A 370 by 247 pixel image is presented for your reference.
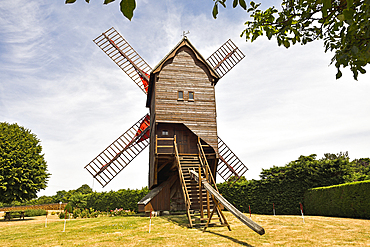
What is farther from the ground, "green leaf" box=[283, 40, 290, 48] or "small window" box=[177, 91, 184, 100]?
"small window" box=[177, 91, 184, 100]

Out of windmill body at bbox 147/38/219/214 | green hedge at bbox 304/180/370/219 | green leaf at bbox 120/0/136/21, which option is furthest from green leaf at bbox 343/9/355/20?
windmill body at bbox 147/38/219/214

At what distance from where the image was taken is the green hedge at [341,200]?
1266 cm

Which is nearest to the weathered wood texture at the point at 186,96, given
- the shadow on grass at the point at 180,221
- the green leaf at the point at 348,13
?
the shadow on grass at the point at 180,221

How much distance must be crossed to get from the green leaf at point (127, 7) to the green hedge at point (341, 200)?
14.3 m

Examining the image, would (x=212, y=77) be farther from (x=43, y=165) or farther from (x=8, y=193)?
(x=8, y=193)

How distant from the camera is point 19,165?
18.8m

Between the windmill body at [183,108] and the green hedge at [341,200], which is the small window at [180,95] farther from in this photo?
the green hedge at [341,200]

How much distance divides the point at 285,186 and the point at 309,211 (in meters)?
2.14

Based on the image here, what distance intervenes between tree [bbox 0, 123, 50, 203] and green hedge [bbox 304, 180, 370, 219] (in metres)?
18.7

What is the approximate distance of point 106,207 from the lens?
88.5 ft

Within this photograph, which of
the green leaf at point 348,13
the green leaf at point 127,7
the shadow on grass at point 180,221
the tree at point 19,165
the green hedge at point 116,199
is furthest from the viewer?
the green hedge at point 116,199

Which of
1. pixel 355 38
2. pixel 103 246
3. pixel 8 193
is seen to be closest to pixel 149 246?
pixel 103 246

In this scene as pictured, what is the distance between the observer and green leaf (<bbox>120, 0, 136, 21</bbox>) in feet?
7.34

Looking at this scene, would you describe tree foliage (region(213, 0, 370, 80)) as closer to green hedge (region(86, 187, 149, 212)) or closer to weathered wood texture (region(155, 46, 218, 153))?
weathered wood texture (region(155, 46, 218, 153))
